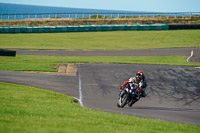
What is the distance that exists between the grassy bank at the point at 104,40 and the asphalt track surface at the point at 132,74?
57.1 ft

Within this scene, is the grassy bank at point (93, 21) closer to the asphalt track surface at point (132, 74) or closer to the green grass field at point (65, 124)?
the asphalt track surface at point (132, 74)

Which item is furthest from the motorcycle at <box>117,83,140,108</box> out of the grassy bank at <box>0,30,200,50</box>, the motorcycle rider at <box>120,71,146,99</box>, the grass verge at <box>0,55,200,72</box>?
the grassy bank at <box>0,30,200,50</box>

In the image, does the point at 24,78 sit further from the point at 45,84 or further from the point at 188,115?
the point at 188,115

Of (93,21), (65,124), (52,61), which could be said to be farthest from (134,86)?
(93,21)

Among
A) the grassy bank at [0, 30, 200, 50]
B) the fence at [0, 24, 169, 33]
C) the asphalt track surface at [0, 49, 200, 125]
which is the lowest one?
the asphalt track surface at [0, 49, 200, 125]

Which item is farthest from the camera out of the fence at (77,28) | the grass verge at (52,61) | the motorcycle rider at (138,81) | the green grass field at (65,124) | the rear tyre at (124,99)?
the fence at (77,28)

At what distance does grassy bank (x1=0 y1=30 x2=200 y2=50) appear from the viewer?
4669cm

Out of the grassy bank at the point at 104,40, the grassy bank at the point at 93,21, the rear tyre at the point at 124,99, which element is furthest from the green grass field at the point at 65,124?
the grassy bank at the point at 93,21

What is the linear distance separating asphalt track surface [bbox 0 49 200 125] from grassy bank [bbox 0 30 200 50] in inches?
685

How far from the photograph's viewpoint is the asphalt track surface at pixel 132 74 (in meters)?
15.4

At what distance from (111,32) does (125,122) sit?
165 ft

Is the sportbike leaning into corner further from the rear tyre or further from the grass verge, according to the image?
the grass verge

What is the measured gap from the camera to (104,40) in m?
52.2

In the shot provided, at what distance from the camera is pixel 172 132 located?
10.1 metres
